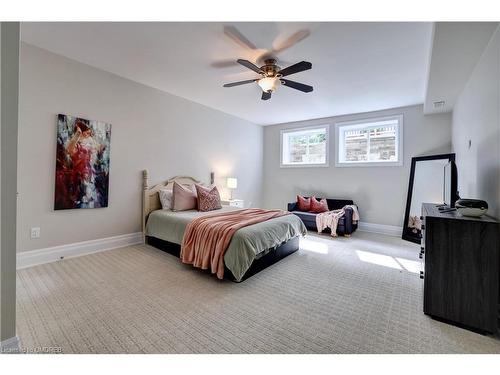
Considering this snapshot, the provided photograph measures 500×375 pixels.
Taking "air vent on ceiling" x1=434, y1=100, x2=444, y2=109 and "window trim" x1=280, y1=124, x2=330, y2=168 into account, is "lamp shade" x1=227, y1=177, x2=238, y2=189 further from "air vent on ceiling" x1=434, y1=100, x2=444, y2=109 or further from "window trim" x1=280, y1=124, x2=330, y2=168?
"air vent on ceiling" x1=434, y1=100, x2=444, y2=109

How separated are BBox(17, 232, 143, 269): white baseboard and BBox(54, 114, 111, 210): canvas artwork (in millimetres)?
546

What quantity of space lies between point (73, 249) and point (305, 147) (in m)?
5.33

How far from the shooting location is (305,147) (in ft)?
20.3

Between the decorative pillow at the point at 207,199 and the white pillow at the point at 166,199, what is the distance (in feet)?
1.59

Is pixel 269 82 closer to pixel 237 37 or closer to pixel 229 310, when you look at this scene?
pixel 237 37

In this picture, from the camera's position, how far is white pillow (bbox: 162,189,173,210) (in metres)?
3.98

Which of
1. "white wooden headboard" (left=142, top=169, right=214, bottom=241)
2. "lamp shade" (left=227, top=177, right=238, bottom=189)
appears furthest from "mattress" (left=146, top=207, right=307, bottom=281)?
"lamp shade" (left=227, top=177, right=238, bottom=189)

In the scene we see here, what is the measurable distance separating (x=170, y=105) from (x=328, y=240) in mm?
3896

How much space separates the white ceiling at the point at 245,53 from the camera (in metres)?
2.35

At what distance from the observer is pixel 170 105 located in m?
4.29

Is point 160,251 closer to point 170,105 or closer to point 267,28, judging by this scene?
point 170,105

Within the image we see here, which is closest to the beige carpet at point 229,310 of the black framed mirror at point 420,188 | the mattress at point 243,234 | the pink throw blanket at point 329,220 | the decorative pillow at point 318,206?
the mattress at point 243,234

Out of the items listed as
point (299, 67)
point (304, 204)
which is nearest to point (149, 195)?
point (299, 67)
